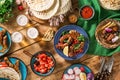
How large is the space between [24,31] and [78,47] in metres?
0.58

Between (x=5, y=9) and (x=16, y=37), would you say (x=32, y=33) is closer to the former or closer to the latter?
(x=16, y=37)

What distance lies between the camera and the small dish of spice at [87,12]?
4.93 metres

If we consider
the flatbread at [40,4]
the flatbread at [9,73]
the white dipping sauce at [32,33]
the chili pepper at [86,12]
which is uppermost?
the flatbread at [40,4]

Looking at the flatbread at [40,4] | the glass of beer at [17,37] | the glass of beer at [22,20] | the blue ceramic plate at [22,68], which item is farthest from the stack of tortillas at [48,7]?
the blue ceramic plate at [22,68]

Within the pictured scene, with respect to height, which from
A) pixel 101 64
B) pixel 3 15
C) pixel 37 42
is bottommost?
pixel 101 64

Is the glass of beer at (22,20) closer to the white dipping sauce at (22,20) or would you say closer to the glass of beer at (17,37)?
the white dipping sauce at (22,20)

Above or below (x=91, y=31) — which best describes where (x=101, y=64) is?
below

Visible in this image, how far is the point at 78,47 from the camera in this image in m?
4.92

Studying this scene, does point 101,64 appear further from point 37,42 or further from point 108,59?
point 37,42

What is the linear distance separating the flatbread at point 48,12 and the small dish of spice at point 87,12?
0.28 meters

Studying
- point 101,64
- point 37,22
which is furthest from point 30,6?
point 101,64

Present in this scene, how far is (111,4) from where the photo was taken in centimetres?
488

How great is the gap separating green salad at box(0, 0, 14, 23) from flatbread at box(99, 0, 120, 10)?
91 centimetres

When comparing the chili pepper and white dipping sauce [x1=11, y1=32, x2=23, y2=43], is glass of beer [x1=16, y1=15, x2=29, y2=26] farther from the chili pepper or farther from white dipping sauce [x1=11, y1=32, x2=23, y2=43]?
the chili pepper
